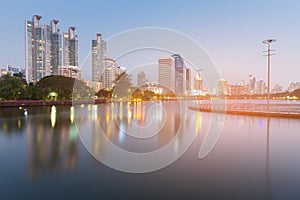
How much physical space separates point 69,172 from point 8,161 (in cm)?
173

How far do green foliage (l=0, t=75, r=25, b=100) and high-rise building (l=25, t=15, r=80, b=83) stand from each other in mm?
68549

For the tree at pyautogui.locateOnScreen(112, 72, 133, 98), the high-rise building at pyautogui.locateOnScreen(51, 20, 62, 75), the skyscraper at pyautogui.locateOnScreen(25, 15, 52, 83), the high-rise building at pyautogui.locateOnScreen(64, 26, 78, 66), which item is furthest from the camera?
the high-rise building at pyautogui.locateOnScreen(64, 26, 78, 66)

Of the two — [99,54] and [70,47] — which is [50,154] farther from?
[70,47]

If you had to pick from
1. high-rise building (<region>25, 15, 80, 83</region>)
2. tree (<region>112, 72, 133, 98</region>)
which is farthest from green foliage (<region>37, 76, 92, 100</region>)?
high-rise building (<region>25, 15, 80, 83</region>)

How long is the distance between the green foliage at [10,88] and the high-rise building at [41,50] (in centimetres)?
6855

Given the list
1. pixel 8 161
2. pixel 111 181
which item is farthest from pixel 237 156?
pixel 8 161

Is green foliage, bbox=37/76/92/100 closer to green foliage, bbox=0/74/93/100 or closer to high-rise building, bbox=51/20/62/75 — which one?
green foliage, bbox=0/74/93/100

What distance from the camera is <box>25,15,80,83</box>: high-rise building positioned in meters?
93.6

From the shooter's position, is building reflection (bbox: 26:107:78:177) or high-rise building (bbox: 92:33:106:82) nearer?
building reflection (bbox: 26:107:78:177)

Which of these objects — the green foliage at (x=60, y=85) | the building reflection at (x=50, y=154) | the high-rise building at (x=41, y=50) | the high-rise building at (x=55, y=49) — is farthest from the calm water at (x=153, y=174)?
the high-rise building at (x=55, y=49)

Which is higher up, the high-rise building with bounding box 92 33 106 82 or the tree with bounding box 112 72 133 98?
the high-rise building with bounding box 92 33 106 82

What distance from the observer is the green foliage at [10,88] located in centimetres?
2764

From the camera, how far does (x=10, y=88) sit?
2816cm

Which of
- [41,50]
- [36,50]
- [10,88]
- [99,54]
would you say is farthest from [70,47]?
[10,88]
